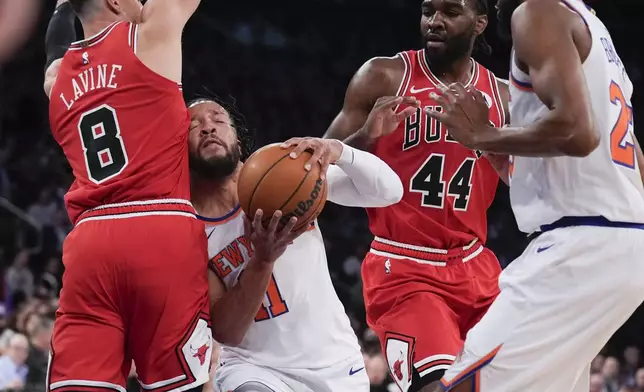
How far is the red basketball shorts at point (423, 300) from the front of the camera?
13.8ft

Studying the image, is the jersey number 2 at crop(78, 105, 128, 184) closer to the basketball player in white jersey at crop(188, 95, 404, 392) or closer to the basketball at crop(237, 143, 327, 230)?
the basketball player in white jersey at crop(188, 95, 404, 392)

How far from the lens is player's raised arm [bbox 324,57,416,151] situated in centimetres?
468

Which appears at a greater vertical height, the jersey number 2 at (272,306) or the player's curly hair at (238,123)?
the player's curly hair at (238,123)

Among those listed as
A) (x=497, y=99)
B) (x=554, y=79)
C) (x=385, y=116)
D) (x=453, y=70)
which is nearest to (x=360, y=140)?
(x=385, y=116)

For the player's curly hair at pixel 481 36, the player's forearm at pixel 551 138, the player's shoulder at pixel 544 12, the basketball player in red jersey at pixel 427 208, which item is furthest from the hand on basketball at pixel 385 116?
the player's shoulder at pixel 544 12

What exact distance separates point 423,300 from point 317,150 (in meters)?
1.13

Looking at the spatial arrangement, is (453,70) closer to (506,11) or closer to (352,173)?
(506,11)

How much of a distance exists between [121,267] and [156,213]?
26 centimetres

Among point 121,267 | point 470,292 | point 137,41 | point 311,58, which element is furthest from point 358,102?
point 311,58

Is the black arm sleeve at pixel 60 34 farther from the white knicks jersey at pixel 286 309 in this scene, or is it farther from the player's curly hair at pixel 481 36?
the player's curly hair at pixel 481 36

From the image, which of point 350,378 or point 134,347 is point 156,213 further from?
point 350,378

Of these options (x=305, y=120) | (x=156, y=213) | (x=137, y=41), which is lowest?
(x=305, y=120)

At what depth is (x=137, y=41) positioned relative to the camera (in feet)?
12.0

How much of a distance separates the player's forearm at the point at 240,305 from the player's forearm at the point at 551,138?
1.11m
